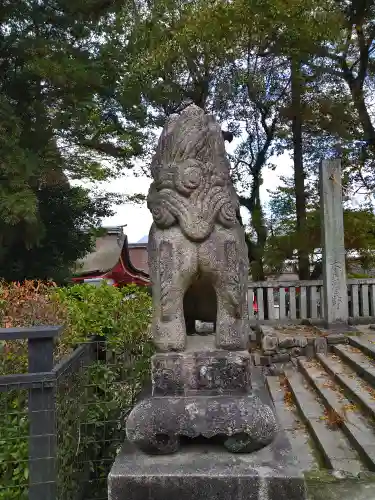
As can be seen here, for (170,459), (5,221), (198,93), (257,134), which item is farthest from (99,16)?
(170,459)

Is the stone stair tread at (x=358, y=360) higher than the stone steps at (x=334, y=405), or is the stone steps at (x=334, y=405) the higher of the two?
the stone stair tread at (x=358, y=360)

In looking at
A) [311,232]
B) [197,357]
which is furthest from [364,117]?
[197,357]

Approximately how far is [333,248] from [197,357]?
20.5ft

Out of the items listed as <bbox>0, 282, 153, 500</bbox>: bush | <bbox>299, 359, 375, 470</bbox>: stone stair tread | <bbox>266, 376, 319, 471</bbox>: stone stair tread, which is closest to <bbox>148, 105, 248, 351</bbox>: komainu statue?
<bbox>0, 282, 153, 500</bbox>: bush

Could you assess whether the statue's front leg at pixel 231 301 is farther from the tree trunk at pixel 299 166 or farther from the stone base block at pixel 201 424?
the tree trunk at pixel 299 166

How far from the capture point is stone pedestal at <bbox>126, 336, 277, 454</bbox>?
2029 millimetres

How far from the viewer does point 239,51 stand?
10672mm

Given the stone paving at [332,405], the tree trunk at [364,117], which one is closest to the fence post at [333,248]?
the stone paving at [332,405]

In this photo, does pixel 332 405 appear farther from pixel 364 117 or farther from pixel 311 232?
pixel 364 117

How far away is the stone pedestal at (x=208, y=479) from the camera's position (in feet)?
6.28

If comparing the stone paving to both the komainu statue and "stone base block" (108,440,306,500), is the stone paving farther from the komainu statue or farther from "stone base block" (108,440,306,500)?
the komainu statue

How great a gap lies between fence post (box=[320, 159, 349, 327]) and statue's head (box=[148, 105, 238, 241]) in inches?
233

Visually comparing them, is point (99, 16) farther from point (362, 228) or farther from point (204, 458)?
point (204, 458)

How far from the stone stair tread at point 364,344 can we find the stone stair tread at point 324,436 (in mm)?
1096
